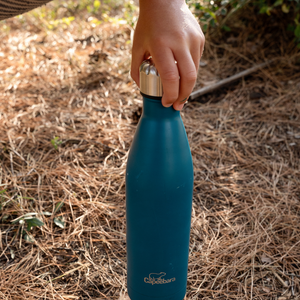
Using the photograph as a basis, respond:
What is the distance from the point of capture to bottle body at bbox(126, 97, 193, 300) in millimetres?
965

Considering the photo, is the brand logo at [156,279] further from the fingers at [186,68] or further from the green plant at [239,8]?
the green plant at [239,8]

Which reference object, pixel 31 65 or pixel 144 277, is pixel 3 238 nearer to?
pixel 144 277

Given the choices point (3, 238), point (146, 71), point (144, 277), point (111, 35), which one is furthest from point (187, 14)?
point (111, 35)

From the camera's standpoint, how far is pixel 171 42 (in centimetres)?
84

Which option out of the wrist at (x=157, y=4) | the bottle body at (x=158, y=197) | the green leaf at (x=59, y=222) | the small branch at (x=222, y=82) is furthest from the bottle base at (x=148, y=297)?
the small branch at (x=222, y=82)

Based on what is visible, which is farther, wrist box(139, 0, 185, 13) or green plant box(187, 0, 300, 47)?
green plant box(187, 0, 300, 47)

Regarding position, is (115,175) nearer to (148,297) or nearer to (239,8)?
(148,297)

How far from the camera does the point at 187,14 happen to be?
0.90 m

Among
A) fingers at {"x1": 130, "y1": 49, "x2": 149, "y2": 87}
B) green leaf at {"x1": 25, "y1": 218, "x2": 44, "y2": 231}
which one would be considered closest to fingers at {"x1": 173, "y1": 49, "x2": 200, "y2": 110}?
fingers at {"x1": 130, "y1": 49, "x2": 149, "y2": 87}

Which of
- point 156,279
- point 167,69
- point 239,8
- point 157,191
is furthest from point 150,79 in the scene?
point 239,8

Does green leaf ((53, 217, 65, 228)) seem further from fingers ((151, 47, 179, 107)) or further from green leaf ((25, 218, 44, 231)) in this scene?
fingers ((151, 47, 179, 107))

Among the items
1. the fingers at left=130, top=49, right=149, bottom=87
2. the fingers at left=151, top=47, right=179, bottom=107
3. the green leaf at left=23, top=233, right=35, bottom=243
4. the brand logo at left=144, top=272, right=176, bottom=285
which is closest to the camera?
Answer: the fingers at left=151, top=47, right=179, bottom=107

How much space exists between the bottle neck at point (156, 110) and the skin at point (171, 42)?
31 mm

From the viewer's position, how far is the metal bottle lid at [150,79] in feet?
2.89
